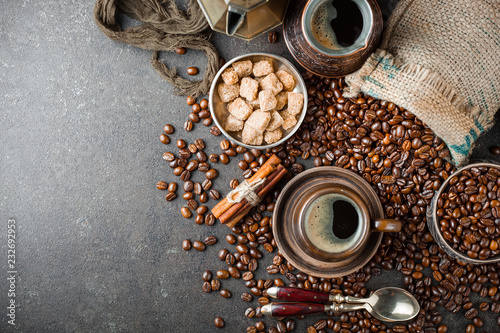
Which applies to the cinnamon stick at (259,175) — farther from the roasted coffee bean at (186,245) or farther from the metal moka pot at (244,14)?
the metal moka pot at (244,14)

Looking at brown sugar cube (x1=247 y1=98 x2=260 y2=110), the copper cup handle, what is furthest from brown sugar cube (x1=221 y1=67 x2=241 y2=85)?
the copper cup handle

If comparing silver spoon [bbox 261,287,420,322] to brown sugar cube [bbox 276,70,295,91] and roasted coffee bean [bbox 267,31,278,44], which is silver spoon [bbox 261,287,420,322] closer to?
brown sugar cube [bbox 276,70,295,91]

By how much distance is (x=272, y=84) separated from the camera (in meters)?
1.61

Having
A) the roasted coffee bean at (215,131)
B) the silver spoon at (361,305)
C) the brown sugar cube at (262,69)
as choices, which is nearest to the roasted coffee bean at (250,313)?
the silver spoon at (361,305)

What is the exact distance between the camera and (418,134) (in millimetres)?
1636

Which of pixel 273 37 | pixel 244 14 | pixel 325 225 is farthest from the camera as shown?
pixel 273 37

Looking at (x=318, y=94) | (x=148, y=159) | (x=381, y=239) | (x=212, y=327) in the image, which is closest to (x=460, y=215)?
(x=381, y=239)

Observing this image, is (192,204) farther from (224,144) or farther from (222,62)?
(222,62)

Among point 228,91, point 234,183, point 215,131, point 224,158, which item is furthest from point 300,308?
point 228,91

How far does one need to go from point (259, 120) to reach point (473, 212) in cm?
93

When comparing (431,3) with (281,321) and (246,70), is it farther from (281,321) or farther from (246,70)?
(281,321)

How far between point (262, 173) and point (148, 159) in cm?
54

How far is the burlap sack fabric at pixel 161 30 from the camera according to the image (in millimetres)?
1695

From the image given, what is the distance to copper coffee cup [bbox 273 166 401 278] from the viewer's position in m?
1.42
